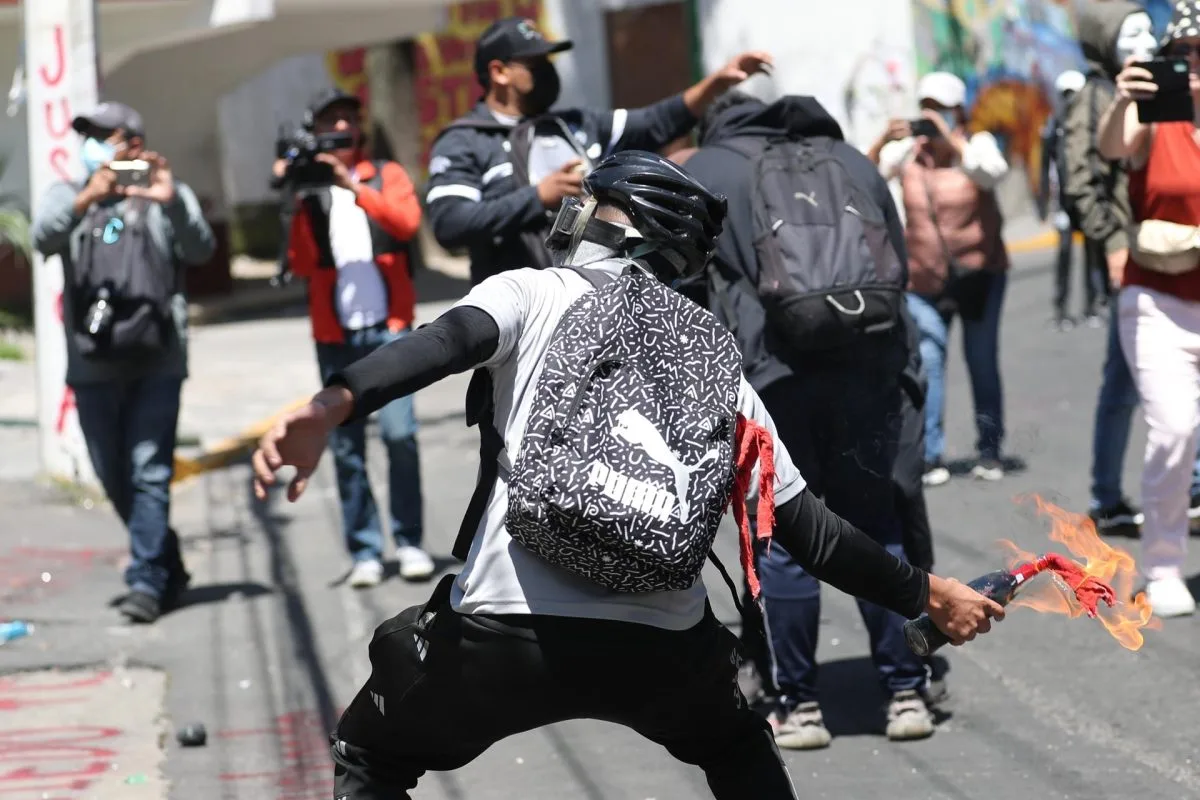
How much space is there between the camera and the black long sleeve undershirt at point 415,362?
3096mm

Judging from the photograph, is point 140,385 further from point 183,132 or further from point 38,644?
point 183,132

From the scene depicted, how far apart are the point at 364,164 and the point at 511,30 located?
1493 mm

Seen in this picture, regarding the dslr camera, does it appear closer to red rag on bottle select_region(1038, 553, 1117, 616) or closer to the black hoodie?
the black hoodie

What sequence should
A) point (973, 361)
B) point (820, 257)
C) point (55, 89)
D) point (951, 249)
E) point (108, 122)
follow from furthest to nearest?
point (55, 89), point (973, 361), point (951, 249), point (108, 122), point (820, 257)

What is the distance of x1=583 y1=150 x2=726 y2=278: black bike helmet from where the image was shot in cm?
345

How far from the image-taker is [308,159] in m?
7.46

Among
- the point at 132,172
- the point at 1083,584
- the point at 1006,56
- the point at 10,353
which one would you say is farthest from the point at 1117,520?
the point at 1006,56

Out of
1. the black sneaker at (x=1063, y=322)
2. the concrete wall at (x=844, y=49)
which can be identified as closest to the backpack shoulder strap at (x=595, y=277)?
the black sneaker at (x=1063, y=322)

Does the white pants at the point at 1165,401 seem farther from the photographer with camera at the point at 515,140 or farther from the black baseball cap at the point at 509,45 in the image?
the black baseball cap at the point at 509,45

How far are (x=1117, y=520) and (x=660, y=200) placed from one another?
4884 millimetres

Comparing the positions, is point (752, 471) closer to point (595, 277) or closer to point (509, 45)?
point (595, 277)

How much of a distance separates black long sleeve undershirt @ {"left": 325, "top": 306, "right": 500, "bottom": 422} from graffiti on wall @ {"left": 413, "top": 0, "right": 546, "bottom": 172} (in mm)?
19316

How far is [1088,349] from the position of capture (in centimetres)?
1296

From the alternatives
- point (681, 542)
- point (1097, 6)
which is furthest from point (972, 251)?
point (681, 542)
